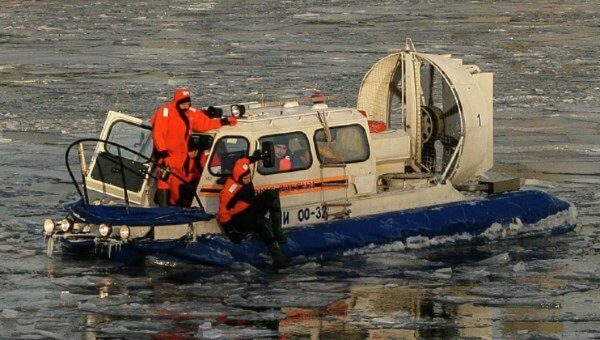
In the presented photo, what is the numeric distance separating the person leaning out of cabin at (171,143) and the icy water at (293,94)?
33.0 inches

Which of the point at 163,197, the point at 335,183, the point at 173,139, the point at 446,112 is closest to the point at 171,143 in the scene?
the point at 173,139

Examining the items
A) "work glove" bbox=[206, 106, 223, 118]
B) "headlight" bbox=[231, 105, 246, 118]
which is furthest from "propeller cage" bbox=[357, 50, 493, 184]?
"work glove" bbox=[206, 106, 223, 118]

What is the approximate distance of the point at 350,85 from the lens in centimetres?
2833

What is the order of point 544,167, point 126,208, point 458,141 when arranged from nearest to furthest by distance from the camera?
1. point 126,208
2. point 458,141
3. point 544,167

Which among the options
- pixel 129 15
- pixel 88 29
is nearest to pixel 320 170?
pixel 88 29

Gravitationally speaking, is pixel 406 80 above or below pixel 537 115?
above

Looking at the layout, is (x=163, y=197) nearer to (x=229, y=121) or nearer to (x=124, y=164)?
(x=124, y=164)

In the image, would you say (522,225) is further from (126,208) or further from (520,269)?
(126,208)

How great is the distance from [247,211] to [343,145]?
66.3 inches

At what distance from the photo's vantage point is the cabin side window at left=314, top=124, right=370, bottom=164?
53.0ft

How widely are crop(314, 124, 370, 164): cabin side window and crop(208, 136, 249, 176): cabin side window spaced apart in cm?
87

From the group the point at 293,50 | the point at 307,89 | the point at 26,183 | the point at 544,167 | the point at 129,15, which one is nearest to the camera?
the point at 26,183

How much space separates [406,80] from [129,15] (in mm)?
25929

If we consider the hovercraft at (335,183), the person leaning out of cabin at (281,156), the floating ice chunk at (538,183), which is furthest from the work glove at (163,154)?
the floating ice chunk at (538,183)
